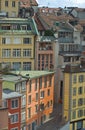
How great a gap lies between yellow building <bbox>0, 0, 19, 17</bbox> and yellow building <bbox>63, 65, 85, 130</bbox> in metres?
18.5

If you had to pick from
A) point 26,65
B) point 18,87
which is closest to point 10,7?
point 26,65

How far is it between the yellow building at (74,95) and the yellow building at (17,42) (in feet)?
25.7

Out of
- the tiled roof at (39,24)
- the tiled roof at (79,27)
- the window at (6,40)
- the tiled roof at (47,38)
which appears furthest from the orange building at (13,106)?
the tiled roof at (79,27)

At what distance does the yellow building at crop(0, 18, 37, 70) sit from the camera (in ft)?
178

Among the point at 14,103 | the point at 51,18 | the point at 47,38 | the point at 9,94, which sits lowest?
the point at 14,103

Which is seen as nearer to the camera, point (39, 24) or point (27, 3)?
point (39, 24)

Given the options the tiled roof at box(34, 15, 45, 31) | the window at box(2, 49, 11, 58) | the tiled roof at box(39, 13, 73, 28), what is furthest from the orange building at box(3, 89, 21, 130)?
the tiled roof at box(39, 13, 73, 28)

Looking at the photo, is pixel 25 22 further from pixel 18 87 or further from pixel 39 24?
pixel 18 87

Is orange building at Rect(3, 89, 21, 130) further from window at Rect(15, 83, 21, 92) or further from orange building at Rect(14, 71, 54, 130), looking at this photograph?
orange building at Rect(14, 71, 54, 130)

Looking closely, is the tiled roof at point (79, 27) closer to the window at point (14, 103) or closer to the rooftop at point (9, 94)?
the rooftop at point (9, 94)

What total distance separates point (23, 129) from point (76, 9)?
30021mm

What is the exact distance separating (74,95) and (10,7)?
20.8m

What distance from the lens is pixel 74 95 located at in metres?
48.5

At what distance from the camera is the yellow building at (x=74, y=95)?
48031mm
